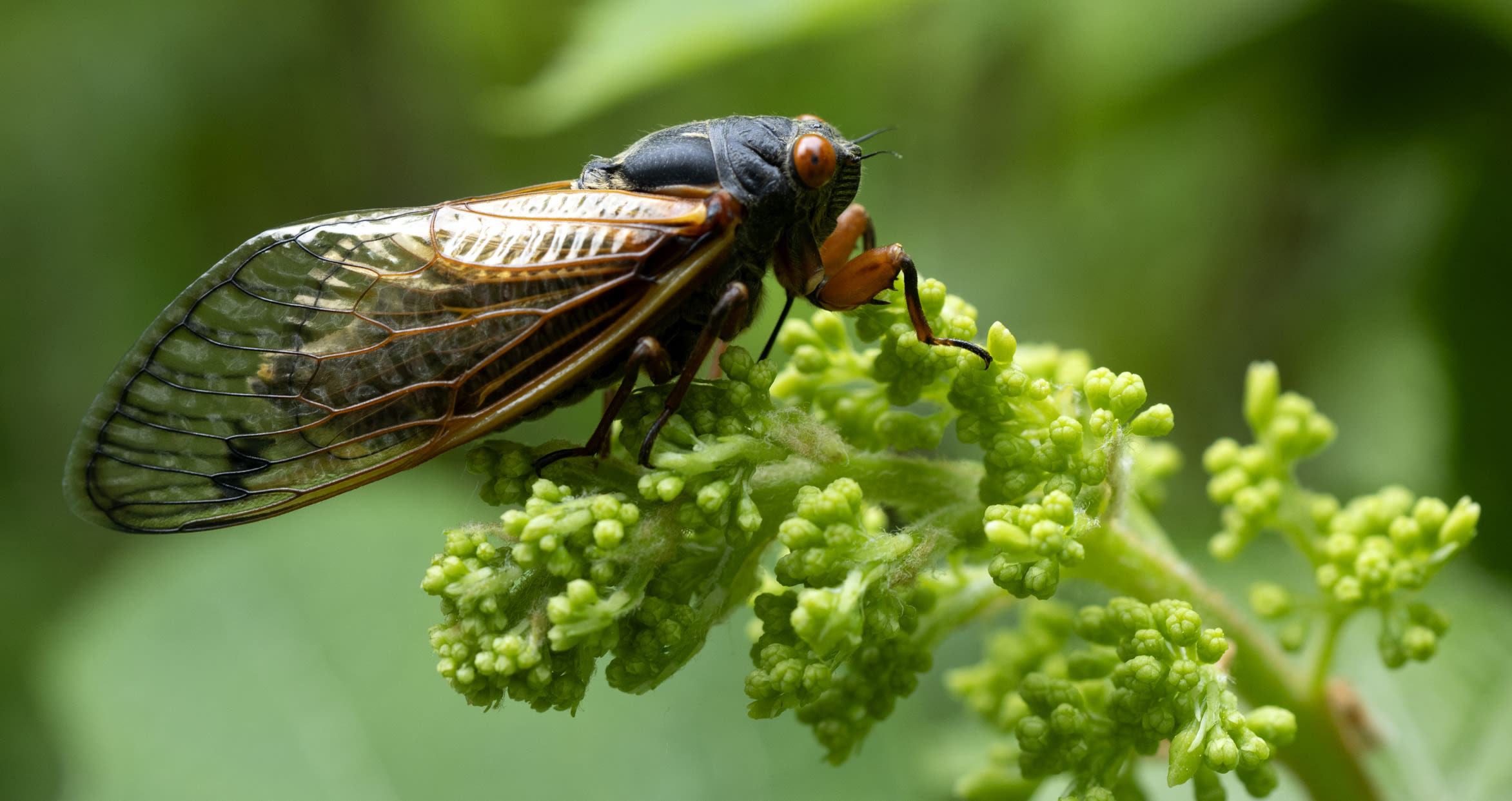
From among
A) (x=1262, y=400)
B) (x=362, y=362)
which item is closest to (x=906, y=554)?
(x=1262, y=400)

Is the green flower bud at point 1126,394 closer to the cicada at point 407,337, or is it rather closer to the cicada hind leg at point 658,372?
the cicada at point 407,337

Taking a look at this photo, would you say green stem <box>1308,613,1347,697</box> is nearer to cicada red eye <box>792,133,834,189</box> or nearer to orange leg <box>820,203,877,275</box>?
orange leg <box>820,203,877,275</box>

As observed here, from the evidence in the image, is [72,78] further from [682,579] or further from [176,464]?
[682,579]

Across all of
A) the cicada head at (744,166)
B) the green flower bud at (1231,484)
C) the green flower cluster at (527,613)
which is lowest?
the green flower cluster at (527,613)

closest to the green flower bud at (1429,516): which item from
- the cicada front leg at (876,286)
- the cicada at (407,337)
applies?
the cicada front leg at (876,286)

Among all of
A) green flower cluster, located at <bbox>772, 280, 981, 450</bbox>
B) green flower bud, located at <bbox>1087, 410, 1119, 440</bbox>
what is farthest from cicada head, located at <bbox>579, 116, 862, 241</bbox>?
green flower bud, located at <bbox>1087, 410, 1119, 440</bbox>

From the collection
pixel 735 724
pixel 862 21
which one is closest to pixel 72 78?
pixel 862 21
